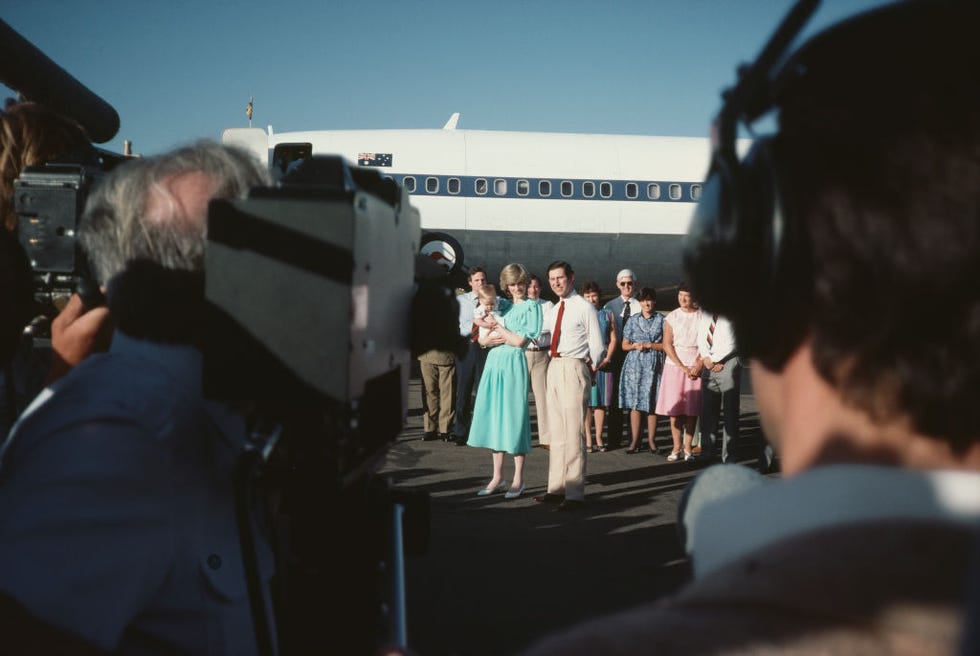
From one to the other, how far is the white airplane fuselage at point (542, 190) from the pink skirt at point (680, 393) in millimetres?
8012

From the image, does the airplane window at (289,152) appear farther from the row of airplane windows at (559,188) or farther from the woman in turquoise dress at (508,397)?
the row of airplane windows at (559,188)

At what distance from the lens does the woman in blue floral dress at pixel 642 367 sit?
9484 millimetres

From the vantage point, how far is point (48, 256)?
5.63 feet

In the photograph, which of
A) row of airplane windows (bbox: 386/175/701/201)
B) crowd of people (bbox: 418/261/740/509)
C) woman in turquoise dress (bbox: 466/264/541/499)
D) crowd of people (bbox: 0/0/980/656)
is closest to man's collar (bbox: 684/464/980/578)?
crowd of people (bbox: 0/0/980/656)

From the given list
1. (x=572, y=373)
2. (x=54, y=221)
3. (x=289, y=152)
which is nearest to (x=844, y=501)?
(x=289, y=152)

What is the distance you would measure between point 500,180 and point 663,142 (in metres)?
4.04

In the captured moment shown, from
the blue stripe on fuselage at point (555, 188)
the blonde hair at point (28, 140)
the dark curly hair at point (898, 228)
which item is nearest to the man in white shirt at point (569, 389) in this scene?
the blonde hair at point (28, 140)

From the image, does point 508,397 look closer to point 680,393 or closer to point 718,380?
point 718,380

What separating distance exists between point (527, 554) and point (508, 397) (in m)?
1.97

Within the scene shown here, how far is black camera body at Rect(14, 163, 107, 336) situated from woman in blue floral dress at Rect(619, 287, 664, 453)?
8227 mm

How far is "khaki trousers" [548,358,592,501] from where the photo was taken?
665 centimetres

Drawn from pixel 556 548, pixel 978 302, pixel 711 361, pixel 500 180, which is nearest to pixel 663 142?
pixel 500 180

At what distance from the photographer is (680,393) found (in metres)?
9.11

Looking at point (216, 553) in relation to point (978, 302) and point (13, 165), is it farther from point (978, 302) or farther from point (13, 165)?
point (13, 165)
